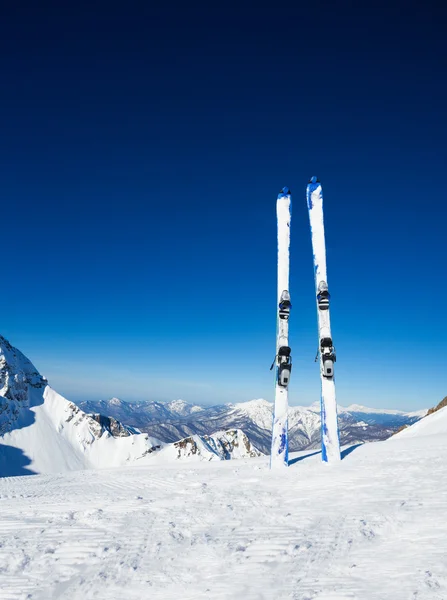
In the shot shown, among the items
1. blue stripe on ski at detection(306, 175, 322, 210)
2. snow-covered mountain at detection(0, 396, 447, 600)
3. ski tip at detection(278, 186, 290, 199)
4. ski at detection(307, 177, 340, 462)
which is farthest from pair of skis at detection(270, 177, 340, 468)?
snow-covered mountain at detection(0, 396, 447, 600)

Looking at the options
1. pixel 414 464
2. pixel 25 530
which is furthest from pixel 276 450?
pixel 25 530

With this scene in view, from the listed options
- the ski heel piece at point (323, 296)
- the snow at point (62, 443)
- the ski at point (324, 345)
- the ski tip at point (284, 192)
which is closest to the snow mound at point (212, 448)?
the snow at point (62, 443)

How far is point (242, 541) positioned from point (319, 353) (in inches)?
336

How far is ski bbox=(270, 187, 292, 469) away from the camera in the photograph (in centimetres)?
1226

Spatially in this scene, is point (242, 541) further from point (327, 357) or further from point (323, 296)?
point (323, 296)

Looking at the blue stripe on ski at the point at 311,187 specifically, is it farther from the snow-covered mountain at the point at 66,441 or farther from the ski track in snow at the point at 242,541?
the snow-covered mountain at the point at 66,441

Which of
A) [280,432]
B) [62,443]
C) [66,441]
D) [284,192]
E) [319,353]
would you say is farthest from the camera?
[66,441]

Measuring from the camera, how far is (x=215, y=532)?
5875mm

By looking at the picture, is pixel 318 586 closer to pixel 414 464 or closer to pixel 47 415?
pixel 414 464

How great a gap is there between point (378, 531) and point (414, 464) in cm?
475

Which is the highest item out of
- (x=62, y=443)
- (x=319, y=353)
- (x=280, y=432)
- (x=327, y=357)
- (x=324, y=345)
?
(x=324, y=345)

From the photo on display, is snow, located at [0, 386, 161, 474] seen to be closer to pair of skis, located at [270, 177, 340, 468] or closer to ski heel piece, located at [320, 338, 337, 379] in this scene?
pair of skis, located at [270, 177, 340, 468]

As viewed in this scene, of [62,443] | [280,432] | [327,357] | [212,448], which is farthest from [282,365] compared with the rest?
[62,443]

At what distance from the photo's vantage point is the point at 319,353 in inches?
521
